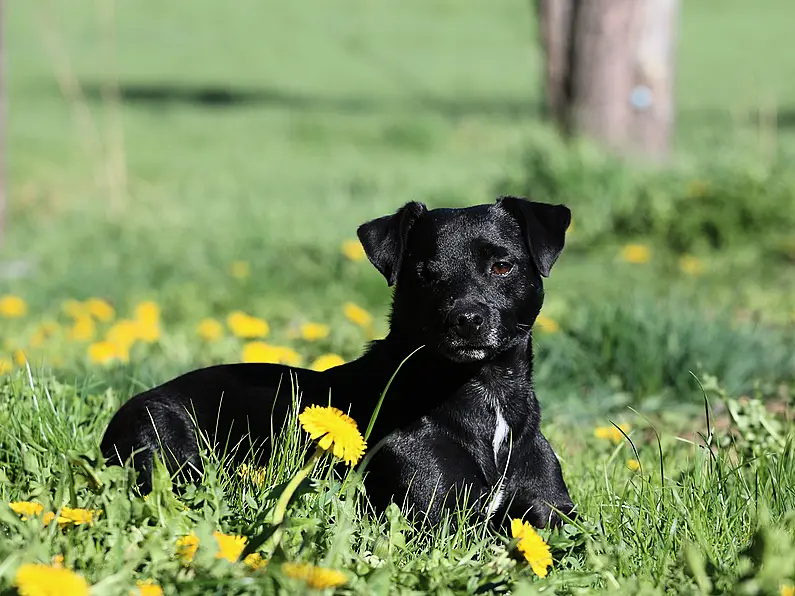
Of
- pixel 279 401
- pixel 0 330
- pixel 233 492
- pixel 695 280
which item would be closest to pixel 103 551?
pixel 233 492

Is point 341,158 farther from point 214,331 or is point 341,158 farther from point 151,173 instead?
point 214,331

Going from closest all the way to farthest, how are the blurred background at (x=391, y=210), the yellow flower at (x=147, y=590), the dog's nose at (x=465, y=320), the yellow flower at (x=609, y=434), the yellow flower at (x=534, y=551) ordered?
the yellow flower at (x=147, y=590)
the yellow flower at (x=534, y=551)
the dog's nose at (x=465, y=320)
the yellow flower at (x=609, y=434)
the blurred background at (x=391, y=210)

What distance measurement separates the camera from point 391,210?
10.4 metres

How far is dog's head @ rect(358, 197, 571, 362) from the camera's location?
358 cm

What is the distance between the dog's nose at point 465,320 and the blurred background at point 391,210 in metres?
1.08

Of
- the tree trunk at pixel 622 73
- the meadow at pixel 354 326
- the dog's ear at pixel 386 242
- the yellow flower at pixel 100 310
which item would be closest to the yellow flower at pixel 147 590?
the meadow at pixel 354 326

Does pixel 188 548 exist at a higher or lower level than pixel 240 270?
higher

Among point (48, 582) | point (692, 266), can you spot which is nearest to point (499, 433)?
point (48, 582)

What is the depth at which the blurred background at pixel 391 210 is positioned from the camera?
5500 mm

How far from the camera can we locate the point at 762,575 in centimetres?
245

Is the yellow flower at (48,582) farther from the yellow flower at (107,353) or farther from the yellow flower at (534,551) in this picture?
the yellow flower at (107,353)

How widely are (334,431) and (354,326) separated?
350 centimetres

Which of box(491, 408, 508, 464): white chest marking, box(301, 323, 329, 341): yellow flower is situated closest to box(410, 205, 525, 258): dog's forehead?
box(491, 408, 508, 464): white chest marking

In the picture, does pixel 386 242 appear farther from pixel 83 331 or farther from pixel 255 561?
pixel 83 331
